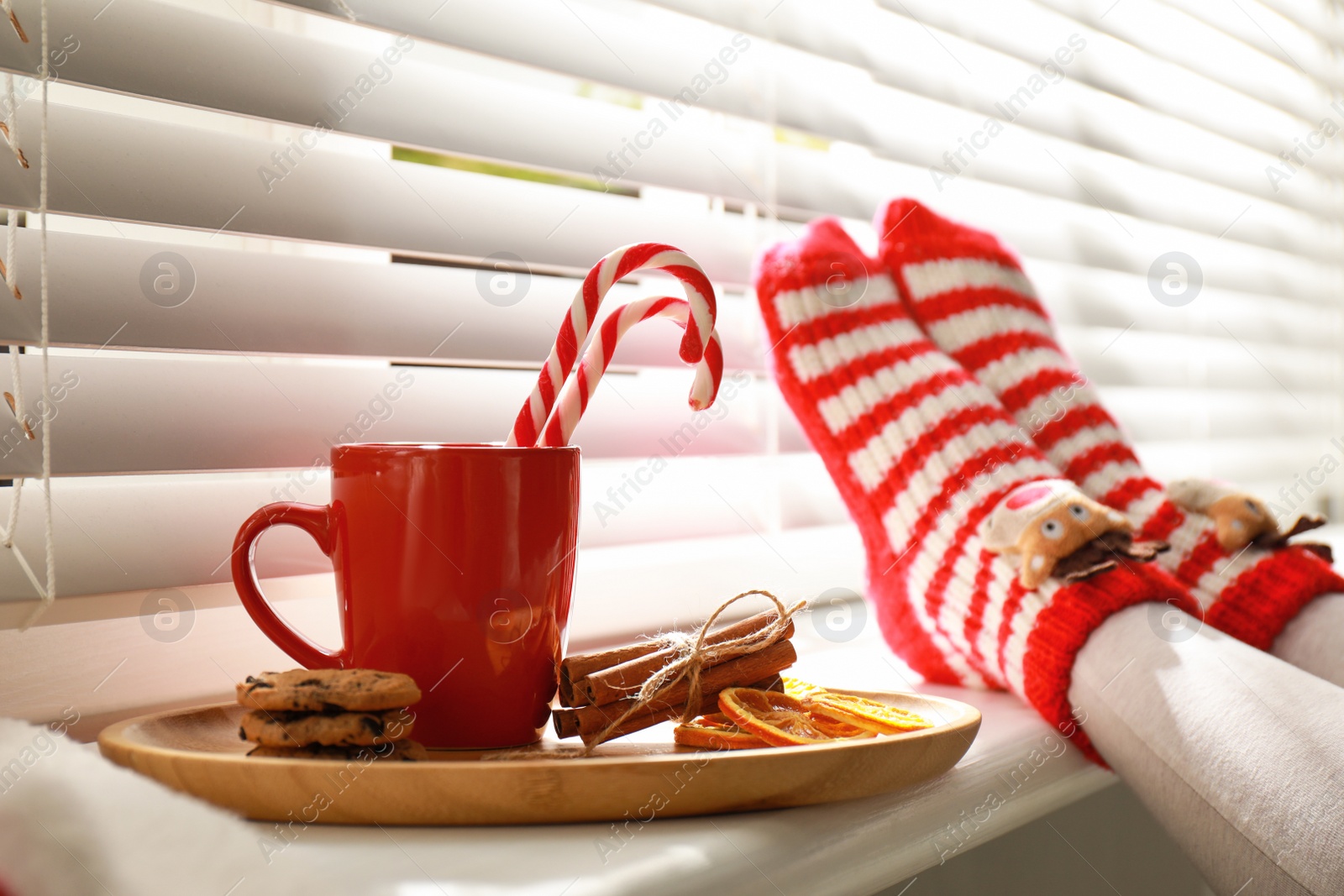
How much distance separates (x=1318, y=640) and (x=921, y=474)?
33 centimetres

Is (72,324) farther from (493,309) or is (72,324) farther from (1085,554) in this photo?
(1085,554)

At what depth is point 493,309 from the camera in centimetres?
72

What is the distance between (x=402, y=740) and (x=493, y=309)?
1.24 feet

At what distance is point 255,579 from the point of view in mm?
479

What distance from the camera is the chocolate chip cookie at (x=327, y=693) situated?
0.40m

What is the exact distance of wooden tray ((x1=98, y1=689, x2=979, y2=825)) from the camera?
0.38 meters

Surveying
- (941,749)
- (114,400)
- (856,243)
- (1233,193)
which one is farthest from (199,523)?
Result: (1233,193)

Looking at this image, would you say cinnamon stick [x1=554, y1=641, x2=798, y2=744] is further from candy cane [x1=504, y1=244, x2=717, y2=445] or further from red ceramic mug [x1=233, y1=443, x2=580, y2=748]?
candy cane [x1=504, y1=244, x2=717, y2=445]

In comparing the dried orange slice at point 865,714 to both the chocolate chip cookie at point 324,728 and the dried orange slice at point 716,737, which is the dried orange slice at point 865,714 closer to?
the dried orange slice at point 716,737

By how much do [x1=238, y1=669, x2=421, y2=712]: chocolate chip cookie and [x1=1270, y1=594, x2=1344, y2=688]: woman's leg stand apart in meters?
0.67

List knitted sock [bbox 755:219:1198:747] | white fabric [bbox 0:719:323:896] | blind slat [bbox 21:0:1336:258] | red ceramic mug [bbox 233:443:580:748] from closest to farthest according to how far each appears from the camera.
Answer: white fabric [bbox 0:719:323:896] < red ceramic mug [bbox 233:443:580:748] < blind slat [bbox 21:0:1336:258] < knitted sock [bbox 755:219:1198:747]

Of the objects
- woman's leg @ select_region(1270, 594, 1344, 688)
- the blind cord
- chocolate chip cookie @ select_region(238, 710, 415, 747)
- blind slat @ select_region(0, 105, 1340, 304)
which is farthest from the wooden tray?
woman's leg @ select_region(1270, 594, 1344, 688)

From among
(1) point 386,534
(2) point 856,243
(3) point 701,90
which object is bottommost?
(1) point 386,534

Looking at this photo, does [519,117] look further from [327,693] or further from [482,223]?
[327,693]
